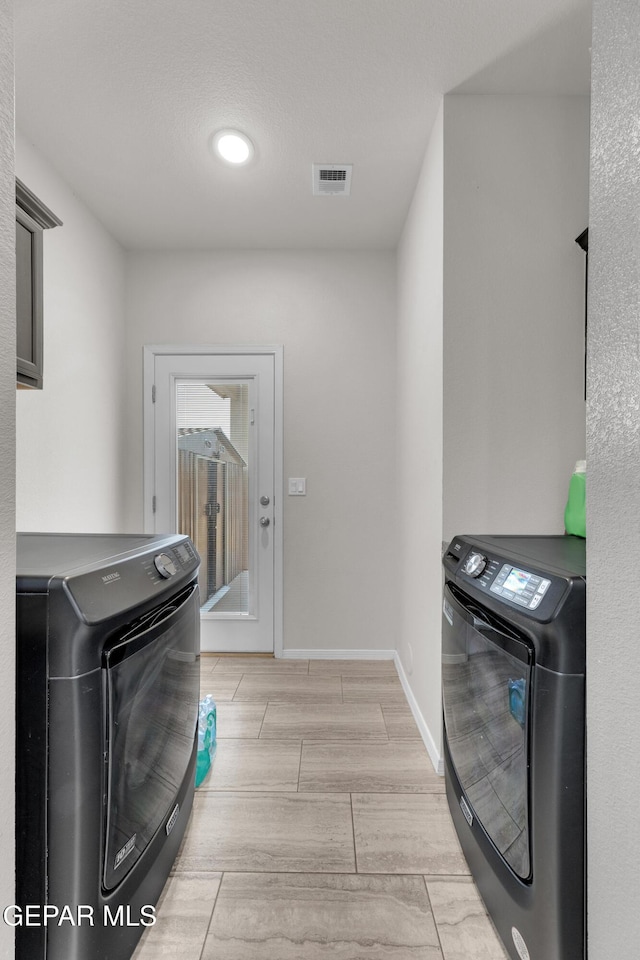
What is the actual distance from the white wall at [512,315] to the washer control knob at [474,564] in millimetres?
514

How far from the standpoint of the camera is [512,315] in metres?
1.88

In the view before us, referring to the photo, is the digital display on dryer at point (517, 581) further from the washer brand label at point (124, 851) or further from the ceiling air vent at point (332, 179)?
the ceiling air vent at point (332, 179)

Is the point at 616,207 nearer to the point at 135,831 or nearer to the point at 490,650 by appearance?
the point at 490,650

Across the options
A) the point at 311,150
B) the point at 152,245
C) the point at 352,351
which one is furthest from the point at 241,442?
the point at 311,150

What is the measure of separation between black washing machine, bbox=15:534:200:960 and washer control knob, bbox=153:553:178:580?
8cm

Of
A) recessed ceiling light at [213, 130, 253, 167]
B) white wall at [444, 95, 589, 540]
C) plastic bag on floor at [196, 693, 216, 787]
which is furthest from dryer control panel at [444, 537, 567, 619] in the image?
recessed ceiling light at [213, 130, 253, 167]

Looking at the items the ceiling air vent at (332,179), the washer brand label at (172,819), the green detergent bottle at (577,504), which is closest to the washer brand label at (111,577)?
the washer brand label at (172,819)

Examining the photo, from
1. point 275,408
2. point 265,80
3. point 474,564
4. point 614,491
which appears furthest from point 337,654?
point 265,80

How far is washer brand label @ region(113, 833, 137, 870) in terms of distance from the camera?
1.02m

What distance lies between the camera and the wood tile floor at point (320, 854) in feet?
4.01

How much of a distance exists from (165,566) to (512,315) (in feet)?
4.96

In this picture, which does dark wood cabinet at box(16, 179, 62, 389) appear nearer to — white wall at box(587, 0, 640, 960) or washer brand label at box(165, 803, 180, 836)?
washer brand label at box(165, 803, 180, 836)

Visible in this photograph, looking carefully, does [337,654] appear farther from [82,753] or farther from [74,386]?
[82,753]

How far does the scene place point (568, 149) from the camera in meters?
1.88
